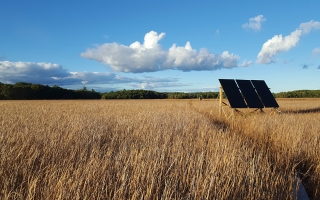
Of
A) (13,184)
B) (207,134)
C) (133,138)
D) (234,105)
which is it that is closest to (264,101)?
(234,105)

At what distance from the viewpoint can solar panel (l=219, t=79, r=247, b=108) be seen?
13.6m

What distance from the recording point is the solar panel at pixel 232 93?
537 inches

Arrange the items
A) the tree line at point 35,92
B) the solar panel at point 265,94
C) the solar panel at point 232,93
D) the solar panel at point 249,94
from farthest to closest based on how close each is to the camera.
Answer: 1. the tree line at point 35,92
2. the solar panel at point 265,94
3. the solar panel at point 249,94
4. the solar panel at point 232,93

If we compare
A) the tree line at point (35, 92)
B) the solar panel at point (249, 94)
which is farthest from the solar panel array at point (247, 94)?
the tree line at point (35, 92)

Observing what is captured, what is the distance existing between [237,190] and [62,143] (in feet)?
12.0

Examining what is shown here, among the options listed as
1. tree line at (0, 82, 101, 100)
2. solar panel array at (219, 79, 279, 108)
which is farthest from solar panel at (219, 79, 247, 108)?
tree line at (0, 82, 101, 100)

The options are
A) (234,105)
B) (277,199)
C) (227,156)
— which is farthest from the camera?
(234,105)

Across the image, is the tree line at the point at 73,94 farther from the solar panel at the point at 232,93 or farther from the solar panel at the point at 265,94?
the solar panel at the point at 232,93

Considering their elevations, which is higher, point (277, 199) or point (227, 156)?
point (227, 156)

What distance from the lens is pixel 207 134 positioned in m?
6.06

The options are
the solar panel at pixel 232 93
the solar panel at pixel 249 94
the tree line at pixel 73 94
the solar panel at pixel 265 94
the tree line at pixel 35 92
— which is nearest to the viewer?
the solar panel at pixel 232 93

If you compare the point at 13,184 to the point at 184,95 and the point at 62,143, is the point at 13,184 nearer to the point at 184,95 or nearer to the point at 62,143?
the point at 62,143

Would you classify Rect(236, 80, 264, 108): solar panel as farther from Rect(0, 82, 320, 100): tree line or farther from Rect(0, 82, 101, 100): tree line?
Rect(0, 82, 101, 100): tree line

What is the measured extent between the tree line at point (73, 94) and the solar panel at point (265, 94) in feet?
144
